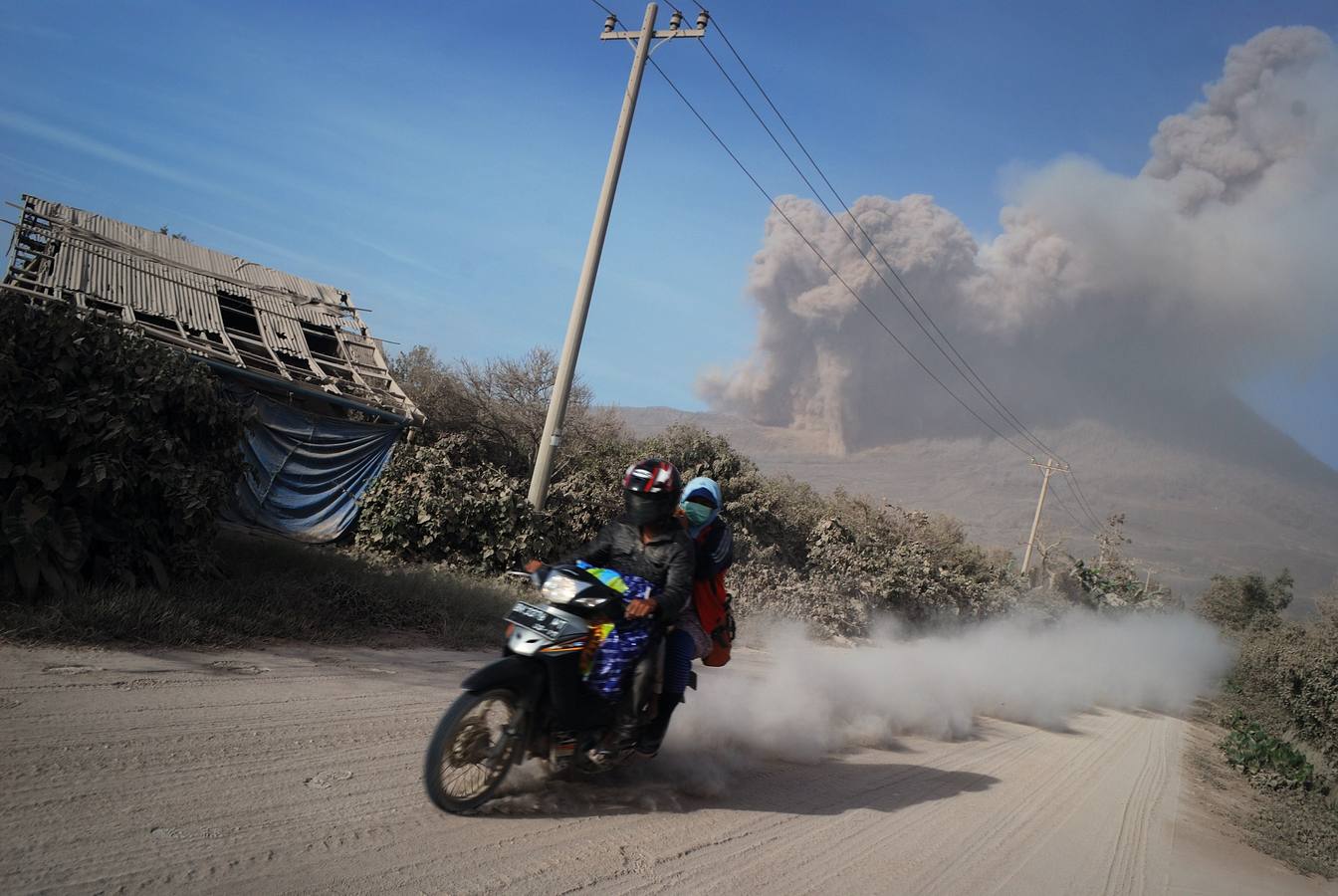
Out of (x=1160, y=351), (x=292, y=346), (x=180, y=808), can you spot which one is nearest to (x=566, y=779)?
(x=180, y=808)

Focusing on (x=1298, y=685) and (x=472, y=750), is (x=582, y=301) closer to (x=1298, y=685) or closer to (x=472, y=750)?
(x=472, y=750)

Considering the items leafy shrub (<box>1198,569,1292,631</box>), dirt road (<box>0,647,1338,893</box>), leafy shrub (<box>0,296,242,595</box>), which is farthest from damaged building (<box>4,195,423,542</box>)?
leafy shrub (<box>1198,569,1292,631</box>)

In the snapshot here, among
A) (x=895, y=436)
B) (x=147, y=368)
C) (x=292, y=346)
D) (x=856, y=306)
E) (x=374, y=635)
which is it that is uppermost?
(x=856, y=306)

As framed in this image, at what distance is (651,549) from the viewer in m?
5.08

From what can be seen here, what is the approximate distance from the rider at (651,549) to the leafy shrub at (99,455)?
4054mm

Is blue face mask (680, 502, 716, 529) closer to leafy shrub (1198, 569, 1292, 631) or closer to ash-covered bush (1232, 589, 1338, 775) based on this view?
ash-covered bush (1232, 589, 1338, 775)

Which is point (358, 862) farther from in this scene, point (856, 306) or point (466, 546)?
point (856, 306)

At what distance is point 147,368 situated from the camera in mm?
7590

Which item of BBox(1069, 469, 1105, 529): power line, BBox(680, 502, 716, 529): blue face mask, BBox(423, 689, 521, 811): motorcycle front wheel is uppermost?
BBox(1069, 469, 1105, 529): power line

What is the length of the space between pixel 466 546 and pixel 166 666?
8.58 m

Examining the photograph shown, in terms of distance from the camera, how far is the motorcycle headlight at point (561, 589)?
4.58 metres

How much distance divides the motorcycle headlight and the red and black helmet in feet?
2.08

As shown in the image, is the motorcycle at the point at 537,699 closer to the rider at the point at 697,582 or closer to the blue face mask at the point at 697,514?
the rider at the point at 697,582

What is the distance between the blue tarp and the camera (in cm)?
1477
